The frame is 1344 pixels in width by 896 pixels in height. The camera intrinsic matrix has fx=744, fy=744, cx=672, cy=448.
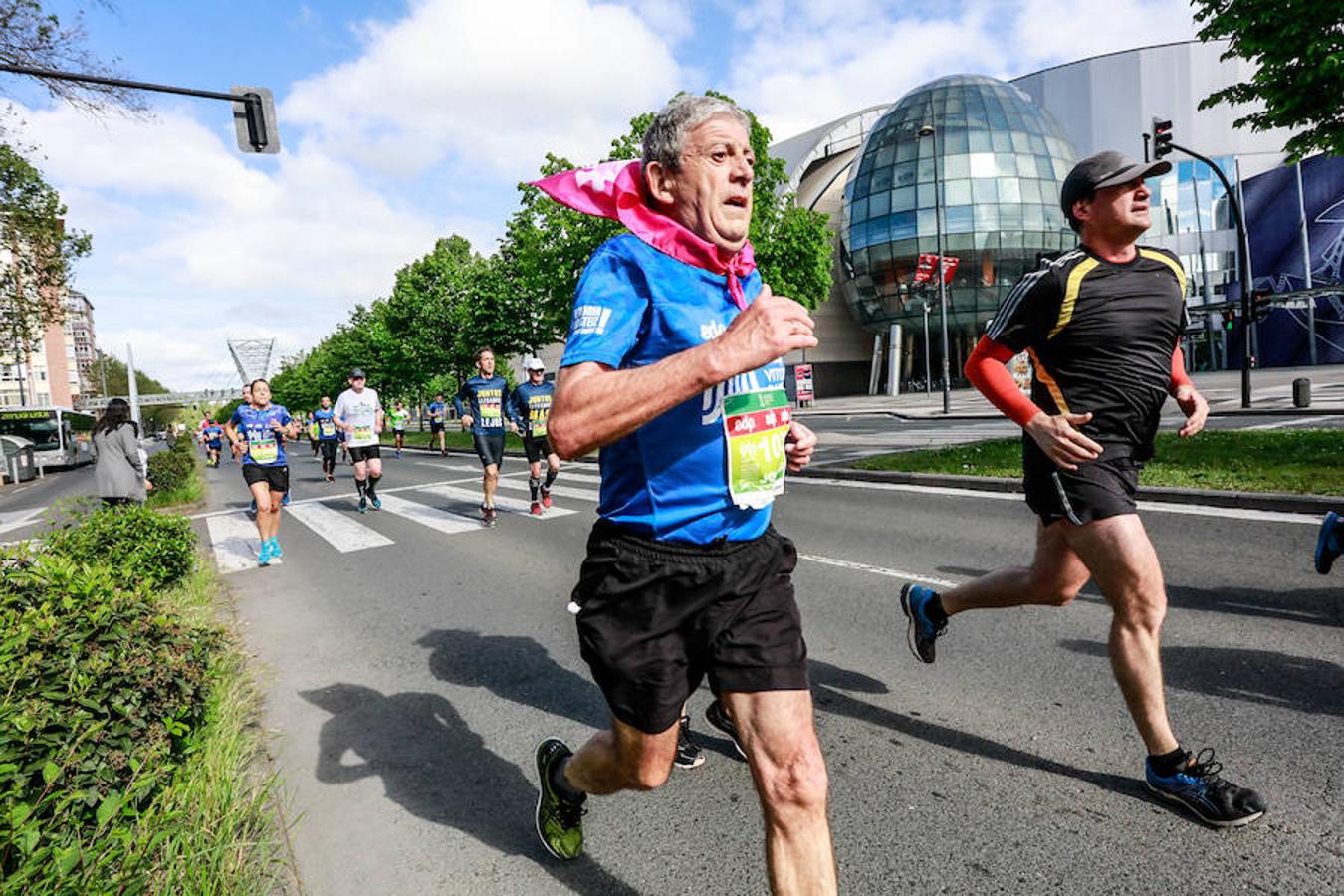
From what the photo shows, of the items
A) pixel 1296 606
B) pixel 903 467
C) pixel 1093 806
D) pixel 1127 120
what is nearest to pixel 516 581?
pixel 1093 806

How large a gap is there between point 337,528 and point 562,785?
8.66 meters

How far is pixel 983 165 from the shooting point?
4759 cm

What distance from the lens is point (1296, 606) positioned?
410 cm

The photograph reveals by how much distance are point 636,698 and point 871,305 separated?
54.4 m

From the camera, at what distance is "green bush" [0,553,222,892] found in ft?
5.75

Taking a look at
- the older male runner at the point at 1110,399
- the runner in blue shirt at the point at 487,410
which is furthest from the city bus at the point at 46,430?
the older male runner at the point at 1110,399

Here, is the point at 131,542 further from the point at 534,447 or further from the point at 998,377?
the point at 998,377

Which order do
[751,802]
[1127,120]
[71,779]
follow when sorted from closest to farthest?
1. [71,779]
2. [751,802]
3. [1127,120]

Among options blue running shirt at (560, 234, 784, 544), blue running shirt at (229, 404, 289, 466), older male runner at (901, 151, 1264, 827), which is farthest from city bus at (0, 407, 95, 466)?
older male runner at (901, 151, 1264, 827)

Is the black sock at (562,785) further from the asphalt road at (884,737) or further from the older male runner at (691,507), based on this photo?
the older male runner at (691,507)

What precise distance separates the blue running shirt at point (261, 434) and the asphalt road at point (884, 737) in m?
2.12

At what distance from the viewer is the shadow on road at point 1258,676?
2.99m

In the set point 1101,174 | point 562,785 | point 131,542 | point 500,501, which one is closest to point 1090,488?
point 1101,174

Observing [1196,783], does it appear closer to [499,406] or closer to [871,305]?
[499,406]
